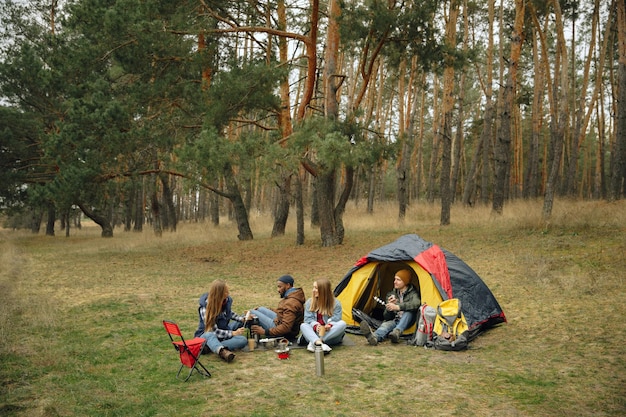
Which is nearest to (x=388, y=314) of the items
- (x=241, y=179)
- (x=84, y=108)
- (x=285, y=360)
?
(x=285, y=360)

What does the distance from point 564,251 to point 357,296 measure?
6.58 m

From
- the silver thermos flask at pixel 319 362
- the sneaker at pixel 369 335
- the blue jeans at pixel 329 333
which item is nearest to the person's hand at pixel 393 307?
the sneaker at pixel 369 335

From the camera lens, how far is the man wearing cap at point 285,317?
7164 mm

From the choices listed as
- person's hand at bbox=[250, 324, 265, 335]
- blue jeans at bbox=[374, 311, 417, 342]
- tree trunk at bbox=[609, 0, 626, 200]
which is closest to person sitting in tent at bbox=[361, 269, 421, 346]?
blue jeans at bbox=[374, 311, 417, 342]

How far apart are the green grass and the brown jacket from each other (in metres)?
0.48

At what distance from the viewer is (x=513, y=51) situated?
16.2 m

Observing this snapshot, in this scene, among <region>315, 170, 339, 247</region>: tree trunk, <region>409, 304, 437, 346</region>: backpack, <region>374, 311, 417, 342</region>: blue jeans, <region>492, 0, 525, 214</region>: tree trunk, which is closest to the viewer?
<region>409, 304, 437, 346</region>: backpack

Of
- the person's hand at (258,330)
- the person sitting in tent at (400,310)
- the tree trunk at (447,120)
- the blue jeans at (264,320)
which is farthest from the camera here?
the tree trunk at (447,120)

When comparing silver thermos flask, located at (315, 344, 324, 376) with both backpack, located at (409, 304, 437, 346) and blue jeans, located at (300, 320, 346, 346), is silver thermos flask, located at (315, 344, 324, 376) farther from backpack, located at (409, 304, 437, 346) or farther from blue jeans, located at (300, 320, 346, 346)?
backpack, located at (409, 304, 437, 346)

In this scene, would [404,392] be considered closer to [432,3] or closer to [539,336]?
[539,336]

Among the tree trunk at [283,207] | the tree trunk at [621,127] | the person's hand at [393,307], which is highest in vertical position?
the tree trunk at [621,127]

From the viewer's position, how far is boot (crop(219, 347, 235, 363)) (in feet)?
20.8

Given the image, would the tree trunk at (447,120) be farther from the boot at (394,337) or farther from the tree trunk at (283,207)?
the boot at (394,337)

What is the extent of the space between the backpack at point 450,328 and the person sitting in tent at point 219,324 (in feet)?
8.99
